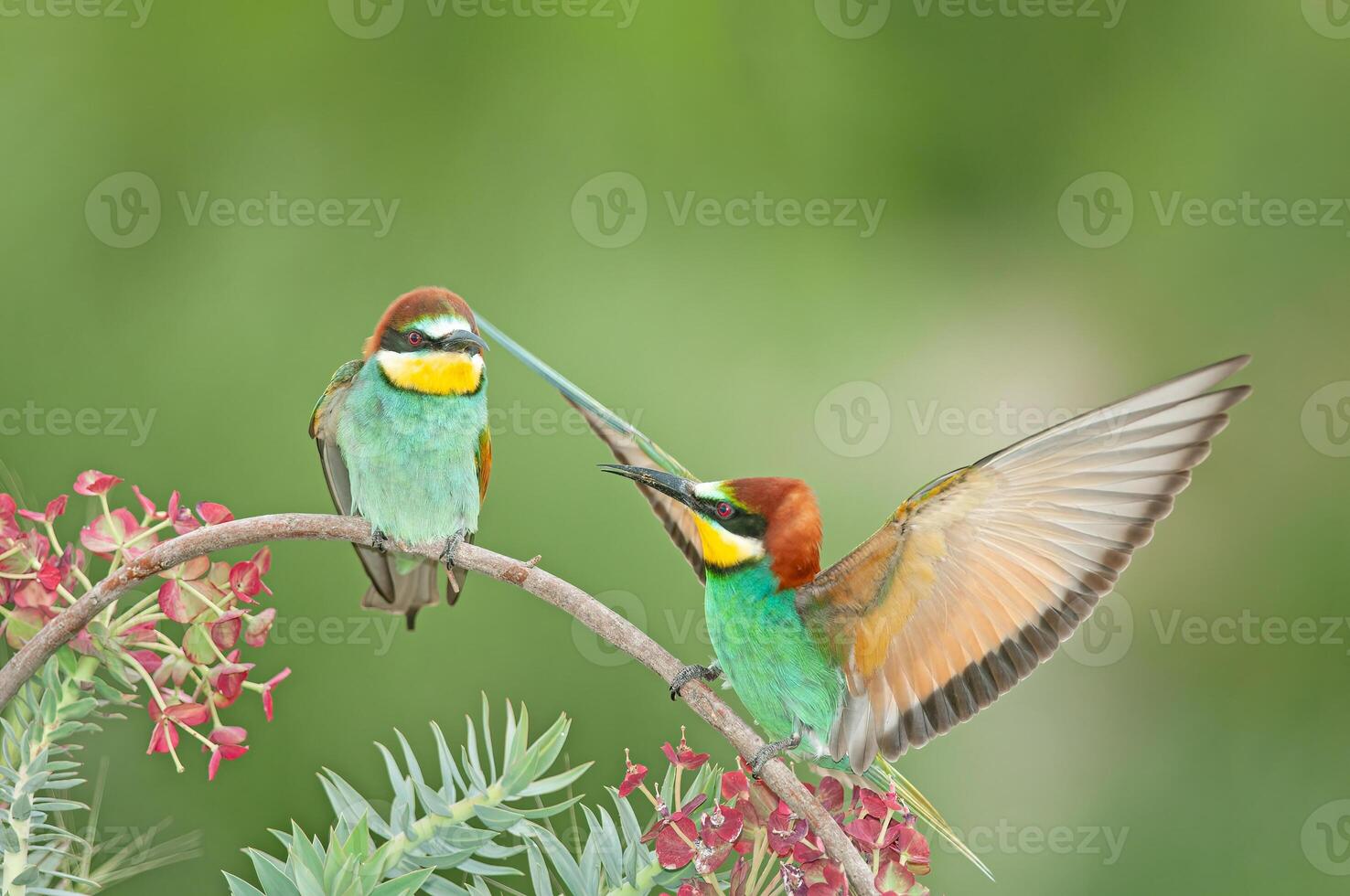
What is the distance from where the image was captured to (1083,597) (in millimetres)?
664

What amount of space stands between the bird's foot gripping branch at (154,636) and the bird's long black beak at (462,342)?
0.22 meters

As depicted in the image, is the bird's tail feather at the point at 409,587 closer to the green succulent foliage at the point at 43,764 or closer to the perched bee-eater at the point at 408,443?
the perched bee-eater at the point at 408,443

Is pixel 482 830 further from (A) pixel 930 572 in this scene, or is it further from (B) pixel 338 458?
(B) pixel 338 458

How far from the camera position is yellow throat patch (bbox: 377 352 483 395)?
844 millimetres

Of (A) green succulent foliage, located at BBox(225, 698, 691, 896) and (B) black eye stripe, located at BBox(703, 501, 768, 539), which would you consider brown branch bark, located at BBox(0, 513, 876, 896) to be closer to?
(A) green succulent foliage, located at BBox(225, 698, 691, 896)

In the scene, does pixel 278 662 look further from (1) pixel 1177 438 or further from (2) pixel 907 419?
(1) pixel 1177 438

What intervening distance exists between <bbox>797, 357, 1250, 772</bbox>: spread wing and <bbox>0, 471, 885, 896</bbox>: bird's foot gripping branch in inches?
6.1

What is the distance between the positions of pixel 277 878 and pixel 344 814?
0.05m

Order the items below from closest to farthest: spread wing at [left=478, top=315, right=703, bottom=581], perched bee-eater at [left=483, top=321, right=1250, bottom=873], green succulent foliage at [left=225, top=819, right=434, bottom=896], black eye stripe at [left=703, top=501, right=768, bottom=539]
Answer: green succulent foliage at [left=225, top=819, right=434, bottom=896]
perched bee-eater at [left=483, top=321, right=1250, bottom=873]
black eye stripe at [left=703, top=501, right=768, bottom=539]
spread wing at [left=478, top=315, right=703, bottom=581]

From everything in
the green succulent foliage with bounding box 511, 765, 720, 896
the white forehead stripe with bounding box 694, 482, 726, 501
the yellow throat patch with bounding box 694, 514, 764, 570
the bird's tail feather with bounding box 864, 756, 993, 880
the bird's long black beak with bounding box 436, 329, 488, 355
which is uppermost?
the bird's long black beak with bounding box 436, 329, 488, 355

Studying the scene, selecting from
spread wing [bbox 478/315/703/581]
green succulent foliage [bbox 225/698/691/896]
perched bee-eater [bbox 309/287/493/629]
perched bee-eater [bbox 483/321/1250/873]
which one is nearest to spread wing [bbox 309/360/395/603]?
perched bee-eater [bbox 309/287/493/629]

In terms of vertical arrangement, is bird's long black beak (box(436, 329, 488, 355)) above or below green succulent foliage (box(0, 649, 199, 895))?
Result: above

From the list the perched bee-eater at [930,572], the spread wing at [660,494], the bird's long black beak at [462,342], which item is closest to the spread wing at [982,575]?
the perched bee-eater at [930,572]

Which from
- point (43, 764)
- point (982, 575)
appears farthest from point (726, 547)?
point (43, 764)
